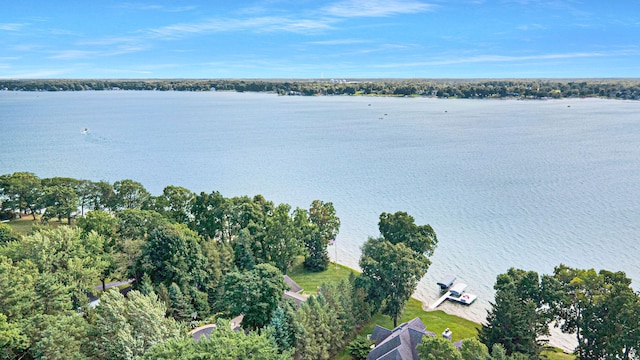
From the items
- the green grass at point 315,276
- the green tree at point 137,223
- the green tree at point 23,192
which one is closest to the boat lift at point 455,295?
the green grass at point 315,276

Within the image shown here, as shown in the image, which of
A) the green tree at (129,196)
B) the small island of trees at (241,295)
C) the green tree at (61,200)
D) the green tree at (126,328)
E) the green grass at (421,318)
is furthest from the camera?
the green tree at (61,200)

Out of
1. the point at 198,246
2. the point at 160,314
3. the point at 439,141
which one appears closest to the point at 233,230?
the point at 198,246

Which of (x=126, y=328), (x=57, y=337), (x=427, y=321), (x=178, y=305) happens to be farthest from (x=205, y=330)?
(x=427, y=321)

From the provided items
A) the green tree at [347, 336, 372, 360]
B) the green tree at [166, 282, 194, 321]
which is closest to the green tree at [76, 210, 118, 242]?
the green tree at [166, 282, 194, 321]

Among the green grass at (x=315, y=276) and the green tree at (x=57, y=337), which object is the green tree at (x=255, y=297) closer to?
the green tree at (x=57, y=337)

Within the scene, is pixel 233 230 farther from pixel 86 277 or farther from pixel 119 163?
pixel 119 163

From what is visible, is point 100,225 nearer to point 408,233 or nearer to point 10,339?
point 10,339
